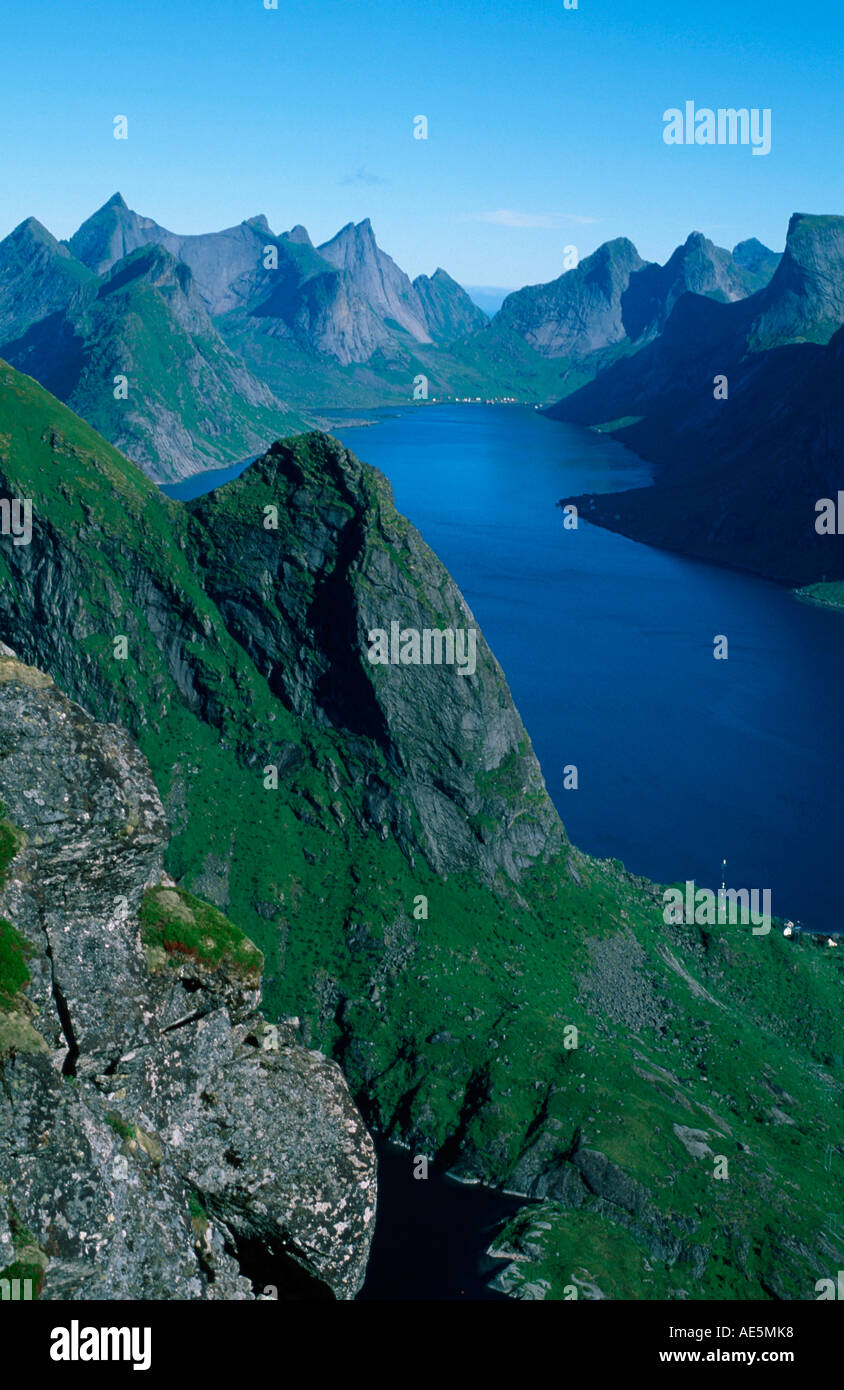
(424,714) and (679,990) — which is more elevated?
(424,714)

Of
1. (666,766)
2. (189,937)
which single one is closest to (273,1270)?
(189,937)

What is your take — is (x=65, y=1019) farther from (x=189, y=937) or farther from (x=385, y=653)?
(x=385, y=653)

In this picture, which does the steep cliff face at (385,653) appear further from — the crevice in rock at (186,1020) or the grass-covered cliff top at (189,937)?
the crevice in rock at (186,1020)

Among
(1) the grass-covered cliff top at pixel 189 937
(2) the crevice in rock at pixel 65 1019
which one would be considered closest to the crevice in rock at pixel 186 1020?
(1) the grass-covered cliff top at pixel 189 937

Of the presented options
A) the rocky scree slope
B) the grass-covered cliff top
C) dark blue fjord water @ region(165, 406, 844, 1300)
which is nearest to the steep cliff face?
the rocky scree slope
